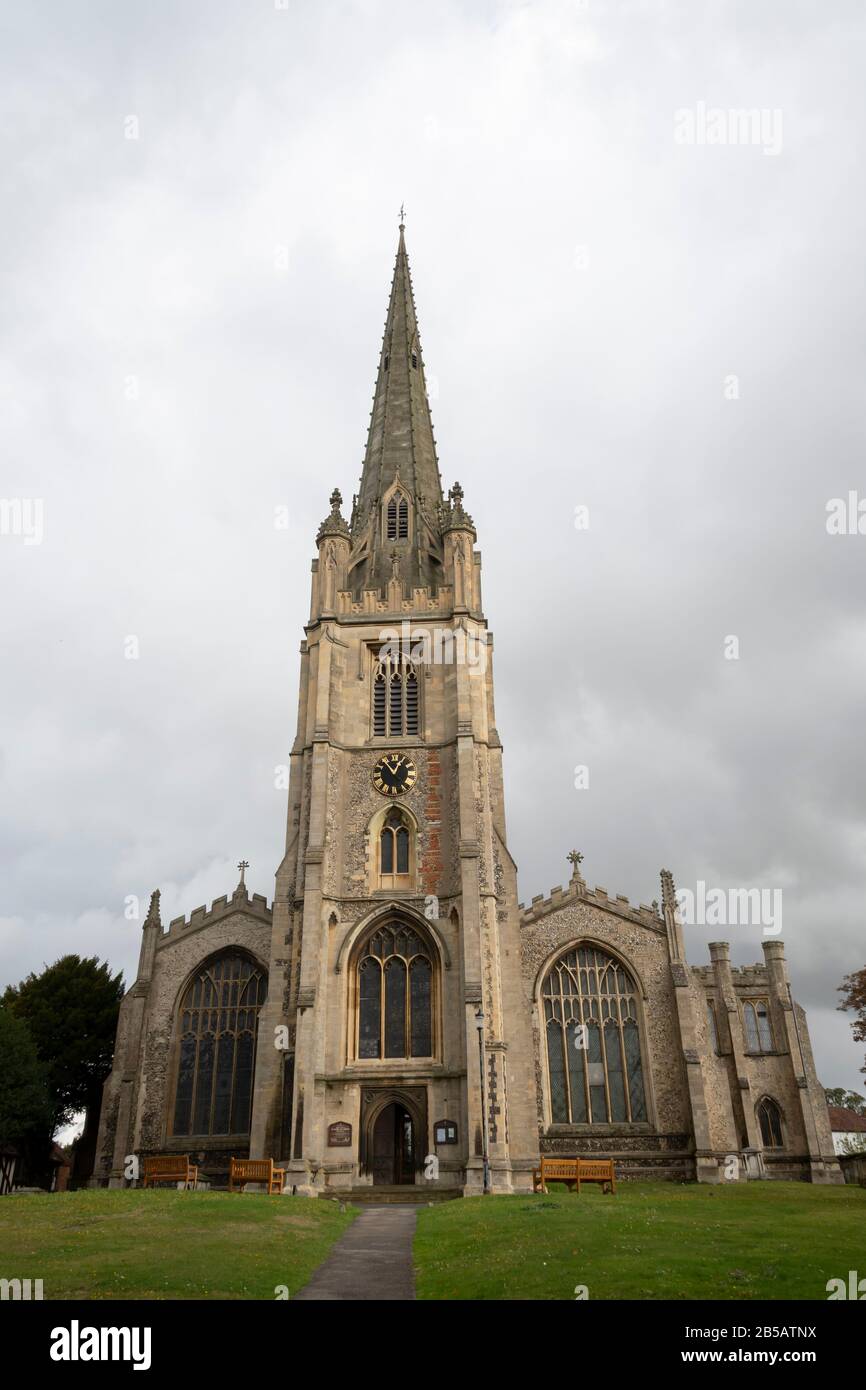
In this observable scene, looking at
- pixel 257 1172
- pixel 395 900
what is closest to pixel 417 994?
pixel 395 900

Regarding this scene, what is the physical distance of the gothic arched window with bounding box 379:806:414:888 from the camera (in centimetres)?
3475

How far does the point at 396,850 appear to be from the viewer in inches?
1390

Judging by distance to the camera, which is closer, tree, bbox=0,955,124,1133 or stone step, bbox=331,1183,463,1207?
stone step, bbox=331,1183,463,1207

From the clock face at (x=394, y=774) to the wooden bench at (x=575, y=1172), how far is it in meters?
14.1

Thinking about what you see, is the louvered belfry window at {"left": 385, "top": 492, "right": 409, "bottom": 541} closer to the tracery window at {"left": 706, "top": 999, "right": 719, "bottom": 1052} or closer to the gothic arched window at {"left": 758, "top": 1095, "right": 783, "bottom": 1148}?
the tracery window at {"left": 706, "top": 999, "right": 719, "bottom": 1052}

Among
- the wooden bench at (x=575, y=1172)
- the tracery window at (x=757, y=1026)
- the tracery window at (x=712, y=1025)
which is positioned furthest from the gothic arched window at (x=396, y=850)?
the tracery window at (x=757, y=1026)

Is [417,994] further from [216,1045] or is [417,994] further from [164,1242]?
[164,1242]

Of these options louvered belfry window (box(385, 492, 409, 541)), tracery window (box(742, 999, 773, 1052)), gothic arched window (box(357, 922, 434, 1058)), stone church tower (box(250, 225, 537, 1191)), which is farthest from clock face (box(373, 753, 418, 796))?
tracery window (box(742, 999, 773, 1052))

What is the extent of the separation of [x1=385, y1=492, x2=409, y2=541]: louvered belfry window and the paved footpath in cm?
2955

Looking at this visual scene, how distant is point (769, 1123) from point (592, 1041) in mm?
11755

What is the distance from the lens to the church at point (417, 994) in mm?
30984

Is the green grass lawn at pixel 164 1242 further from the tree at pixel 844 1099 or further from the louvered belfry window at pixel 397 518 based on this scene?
the tree at pixel 844 1099
